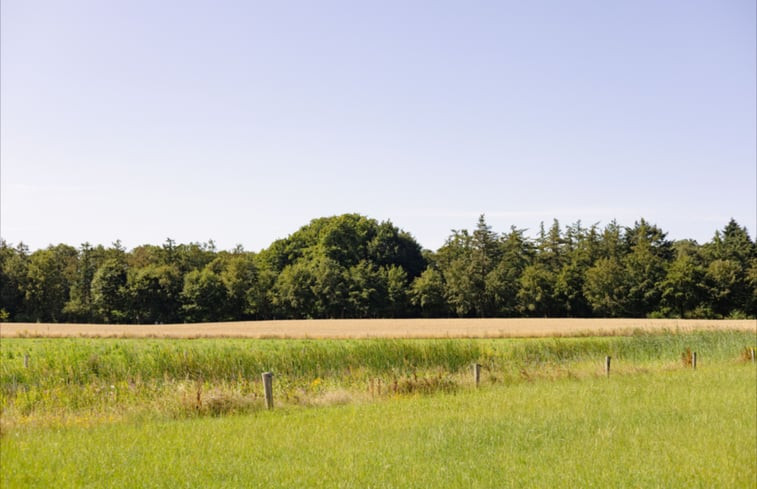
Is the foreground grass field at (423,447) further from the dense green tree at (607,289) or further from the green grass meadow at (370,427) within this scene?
the dense green tree at (607,289)

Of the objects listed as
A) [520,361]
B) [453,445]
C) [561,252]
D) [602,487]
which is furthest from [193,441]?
[561,252]

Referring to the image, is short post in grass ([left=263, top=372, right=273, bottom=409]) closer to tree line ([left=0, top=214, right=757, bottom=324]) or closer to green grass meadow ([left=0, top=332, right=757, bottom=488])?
green grass meadow ([left=0, top=332, right=757, bottom=488])

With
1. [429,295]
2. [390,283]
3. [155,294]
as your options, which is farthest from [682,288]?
[155,294]

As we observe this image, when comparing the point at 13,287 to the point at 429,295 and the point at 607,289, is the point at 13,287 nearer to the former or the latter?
the point at 429,295

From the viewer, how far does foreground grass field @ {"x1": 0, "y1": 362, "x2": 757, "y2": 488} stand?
10922 mm

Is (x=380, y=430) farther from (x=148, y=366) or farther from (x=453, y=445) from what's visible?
(x=148, y=366)

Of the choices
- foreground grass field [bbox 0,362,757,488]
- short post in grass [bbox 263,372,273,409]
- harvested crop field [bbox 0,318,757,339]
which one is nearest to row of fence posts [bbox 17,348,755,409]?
short post in grass [bbox 263,372,273,409]

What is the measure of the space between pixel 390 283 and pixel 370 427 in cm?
7924

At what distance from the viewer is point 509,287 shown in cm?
9244

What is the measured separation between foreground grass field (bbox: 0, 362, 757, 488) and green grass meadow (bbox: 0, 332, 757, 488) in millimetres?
48

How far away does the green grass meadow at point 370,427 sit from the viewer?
11156mm

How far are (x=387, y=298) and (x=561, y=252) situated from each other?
32.9 m

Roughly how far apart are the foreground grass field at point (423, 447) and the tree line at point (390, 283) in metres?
69.7

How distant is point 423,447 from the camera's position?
43.2 ft
